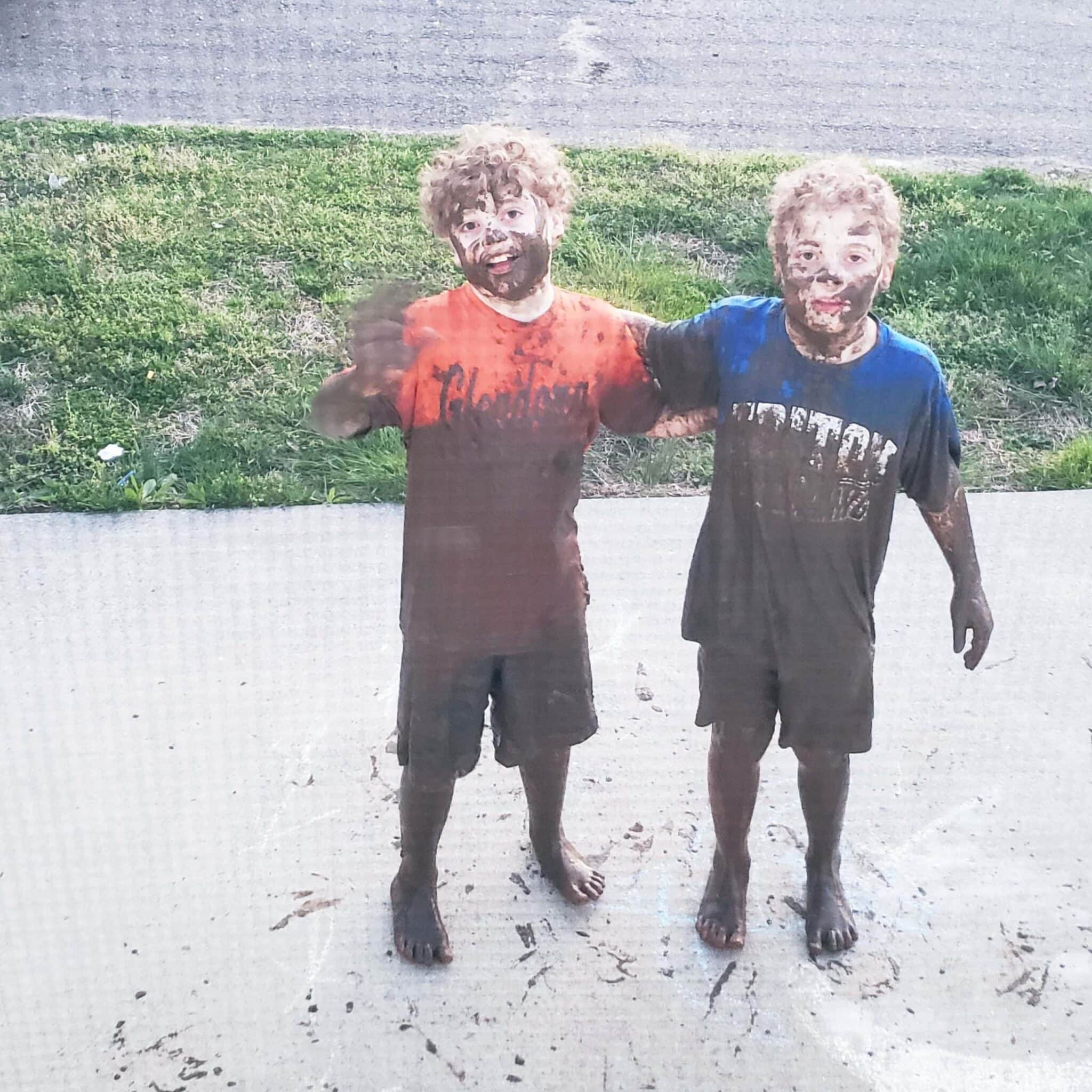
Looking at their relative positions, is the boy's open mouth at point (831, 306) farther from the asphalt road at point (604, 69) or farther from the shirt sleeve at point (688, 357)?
the asphalt road at point (604, 69)

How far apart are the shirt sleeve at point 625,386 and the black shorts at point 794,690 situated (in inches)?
17.7

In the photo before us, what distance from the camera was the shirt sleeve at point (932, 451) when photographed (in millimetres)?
2127

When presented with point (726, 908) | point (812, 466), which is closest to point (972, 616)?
point (812, 466)

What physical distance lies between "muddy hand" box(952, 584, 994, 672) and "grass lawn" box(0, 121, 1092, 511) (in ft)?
6.59

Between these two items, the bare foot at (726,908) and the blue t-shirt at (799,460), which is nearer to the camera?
the blue t-shirt at (799,460)

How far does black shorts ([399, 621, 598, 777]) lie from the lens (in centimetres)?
229

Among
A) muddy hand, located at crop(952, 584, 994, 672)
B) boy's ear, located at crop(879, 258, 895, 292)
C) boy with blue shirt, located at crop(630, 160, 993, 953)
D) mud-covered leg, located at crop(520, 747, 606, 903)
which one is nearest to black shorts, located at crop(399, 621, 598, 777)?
mud-covered leg, located at crop(520, 747, 606, 903)

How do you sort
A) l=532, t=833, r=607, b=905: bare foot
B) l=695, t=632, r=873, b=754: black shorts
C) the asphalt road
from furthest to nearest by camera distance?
the asphalt road, l=532, t=833, r=607, b=905: bare foot, l=695, t=632, r=873, b=754: black shorts

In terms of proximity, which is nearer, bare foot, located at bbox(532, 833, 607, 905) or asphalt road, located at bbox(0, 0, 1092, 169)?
bare foot, located at bbox(532, 833, 607, 905)

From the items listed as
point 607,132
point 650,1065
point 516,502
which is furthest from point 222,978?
point 607,132

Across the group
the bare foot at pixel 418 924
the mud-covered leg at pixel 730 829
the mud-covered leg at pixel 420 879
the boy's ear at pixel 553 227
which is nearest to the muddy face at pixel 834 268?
the boy's ear at pixel 553 227

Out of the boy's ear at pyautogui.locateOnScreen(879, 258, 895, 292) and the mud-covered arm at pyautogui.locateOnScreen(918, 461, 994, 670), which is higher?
the boy's ear at pyautogui.locateOnScreen(879, 258, 895, 292)

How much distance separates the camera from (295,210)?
5.91 meters

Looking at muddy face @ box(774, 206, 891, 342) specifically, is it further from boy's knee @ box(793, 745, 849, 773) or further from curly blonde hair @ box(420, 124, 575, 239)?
boy's knee @ box(793, 745, 849, 773)
